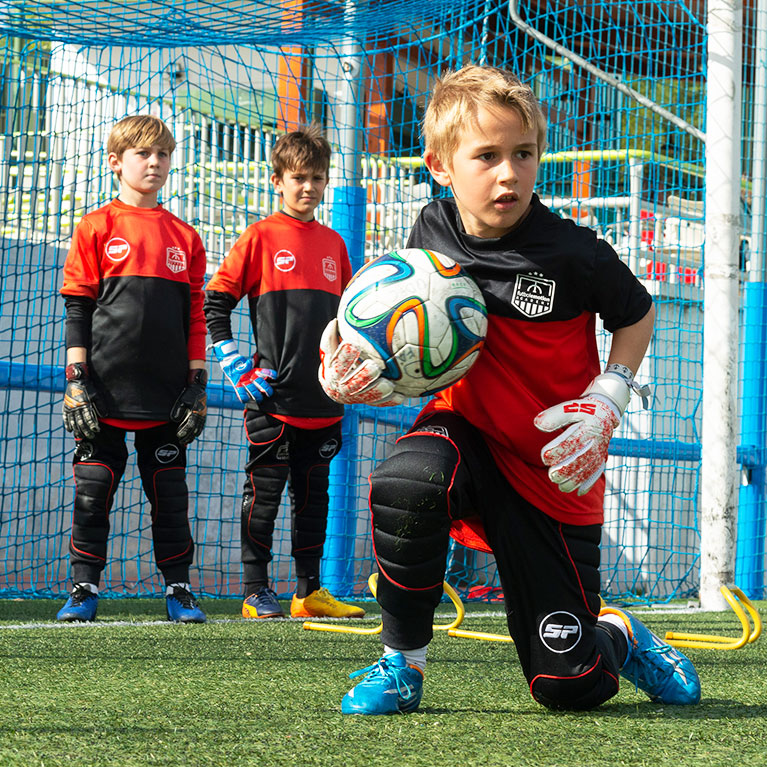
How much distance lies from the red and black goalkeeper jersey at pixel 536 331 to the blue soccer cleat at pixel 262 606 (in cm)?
206

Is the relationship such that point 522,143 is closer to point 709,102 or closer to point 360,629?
point 360,629

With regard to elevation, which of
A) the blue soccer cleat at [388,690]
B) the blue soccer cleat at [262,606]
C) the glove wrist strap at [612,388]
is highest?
the glove wrist strap at [612,388]

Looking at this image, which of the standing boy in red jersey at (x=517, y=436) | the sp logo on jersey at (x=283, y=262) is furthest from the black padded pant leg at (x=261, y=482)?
the standing boy in red jersey at (x=517, y=436)

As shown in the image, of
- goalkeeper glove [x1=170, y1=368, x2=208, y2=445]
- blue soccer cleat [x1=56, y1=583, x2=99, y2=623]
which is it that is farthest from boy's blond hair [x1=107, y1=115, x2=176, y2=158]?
blue soccer cleat [x1=56, y1=583, x2=99, y2=623]

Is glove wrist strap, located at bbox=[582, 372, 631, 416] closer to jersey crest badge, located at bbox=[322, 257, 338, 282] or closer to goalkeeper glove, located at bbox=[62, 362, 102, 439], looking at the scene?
goalkeeper glove, located at bbox=[62, 362, 102, 439]

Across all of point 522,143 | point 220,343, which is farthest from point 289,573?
point 522,143

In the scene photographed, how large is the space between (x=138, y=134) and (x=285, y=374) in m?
1.05

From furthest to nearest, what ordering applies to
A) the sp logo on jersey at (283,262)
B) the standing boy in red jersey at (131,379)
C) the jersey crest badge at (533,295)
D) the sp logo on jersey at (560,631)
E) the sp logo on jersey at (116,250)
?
the sp logo on jersey at (283,262), the sp logo on jersey at (116,250), the standing boy in red jersey at (131,379), the jersey crest badge at (533,295), the sp logo on jersey at (560,631)

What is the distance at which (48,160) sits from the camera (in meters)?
5.78

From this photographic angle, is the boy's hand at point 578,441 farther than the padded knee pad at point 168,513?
No

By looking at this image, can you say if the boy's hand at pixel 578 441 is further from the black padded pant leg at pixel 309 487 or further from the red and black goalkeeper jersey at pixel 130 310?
the black padded pant leg at pixel 309 487

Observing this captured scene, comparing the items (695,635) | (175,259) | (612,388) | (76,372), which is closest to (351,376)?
(612,388)

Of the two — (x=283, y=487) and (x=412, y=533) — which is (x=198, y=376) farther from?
→ (x=412, y=533)

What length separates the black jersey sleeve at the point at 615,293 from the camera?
7.77 ft
